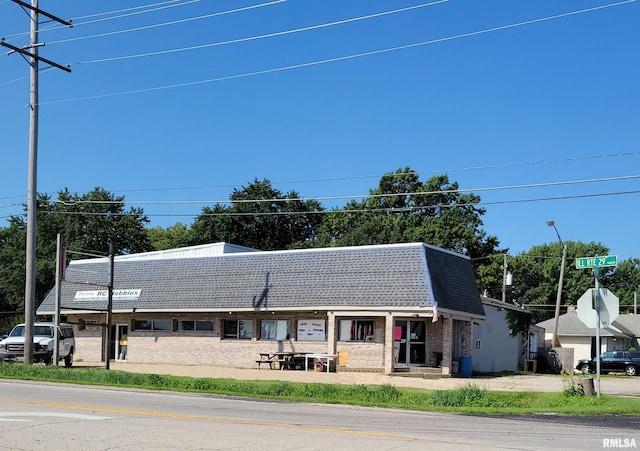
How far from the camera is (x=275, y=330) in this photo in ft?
117

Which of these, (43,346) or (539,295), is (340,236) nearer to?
(539,295)

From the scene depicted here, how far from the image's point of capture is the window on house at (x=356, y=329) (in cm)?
3269

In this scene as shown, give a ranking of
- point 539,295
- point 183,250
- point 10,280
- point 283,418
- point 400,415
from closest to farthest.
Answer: point 283,418 < point 400,415 < point 183,250 < point 10,280 < point 539,295

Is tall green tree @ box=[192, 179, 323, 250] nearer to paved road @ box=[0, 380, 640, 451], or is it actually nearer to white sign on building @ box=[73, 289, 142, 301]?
white sign on building @ box=[73, 289, 142, 301]

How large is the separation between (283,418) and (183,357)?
24.6 meters

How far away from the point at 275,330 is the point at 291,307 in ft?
6.71

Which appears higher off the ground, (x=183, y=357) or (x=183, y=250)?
(x=183, y=250)

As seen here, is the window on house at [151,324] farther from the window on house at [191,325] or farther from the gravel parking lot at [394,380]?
the gravel parking lot at [394,380]

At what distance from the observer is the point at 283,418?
14141 millimetres

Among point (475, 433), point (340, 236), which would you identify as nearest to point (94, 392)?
point (475, 433)

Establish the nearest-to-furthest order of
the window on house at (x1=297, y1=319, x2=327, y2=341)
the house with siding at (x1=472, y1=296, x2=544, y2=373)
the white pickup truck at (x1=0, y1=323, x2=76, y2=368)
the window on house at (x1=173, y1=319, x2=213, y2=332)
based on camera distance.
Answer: the window on house at (x1=297, y1=319, x2=327, y2=341), the white pickup truck at (x1=0, y1=323, x2=76, y2=368), the house with siding at (x1=472, y1=296, x2=544, y2=373), the window on house at (x1=173, y1=319, x2=213, y2=332)

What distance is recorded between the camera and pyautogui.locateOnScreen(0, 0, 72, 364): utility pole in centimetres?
2936

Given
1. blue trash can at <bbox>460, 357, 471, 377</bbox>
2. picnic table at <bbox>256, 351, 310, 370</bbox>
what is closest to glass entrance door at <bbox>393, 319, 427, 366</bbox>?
blue trash can at <bbox>460, 357, 471, 377</bbox>

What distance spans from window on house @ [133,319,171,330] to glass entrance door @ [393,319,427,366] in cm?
1302
